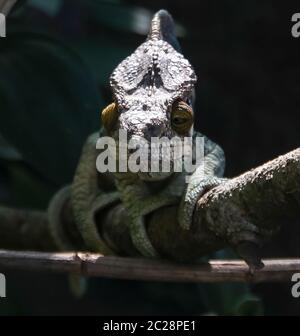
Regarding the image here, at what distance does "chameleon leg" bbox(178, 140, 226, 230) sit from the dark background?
595 mm

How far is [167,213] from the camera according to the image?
5.08 feet

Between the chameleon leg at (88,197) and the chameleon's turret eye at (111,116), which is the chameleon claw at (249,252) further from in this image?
the chameleon leg at (88,197)

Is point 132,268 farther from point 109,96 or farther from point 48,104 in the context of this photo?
point 109,96

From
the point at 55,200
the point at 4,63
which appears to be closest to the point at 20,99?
the point at 4,63

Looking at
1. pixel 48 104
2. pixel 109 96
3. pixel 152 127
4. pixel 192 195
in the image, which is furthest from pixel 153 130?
pixel 109 96

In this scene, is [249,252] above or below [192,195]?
below

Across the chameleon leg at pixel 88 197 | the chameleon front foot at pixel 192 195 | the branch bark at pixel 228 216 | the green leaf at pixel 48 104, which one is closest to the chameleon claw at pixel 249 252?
the branch bark at pixel 228 216

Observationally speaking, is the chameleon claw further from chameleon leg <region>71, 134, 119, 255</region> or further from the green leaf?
the green leaf

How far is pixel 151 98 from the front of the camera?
148 centimetres

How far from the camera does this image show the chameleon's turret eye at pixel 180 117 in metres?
1.48

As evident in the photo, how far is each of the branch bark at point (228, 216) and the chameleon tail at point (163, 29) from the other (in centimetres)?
29

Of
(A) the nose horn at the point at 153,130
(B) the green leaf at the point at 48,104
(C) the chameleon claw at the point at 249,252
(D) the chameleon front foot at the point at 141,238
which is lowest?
(C) the chameleon claw at the point at 249,252

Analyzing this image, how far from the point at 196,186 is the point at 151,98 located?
147 millimetres

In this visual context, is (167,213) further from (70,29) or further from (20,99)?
(70,29)
